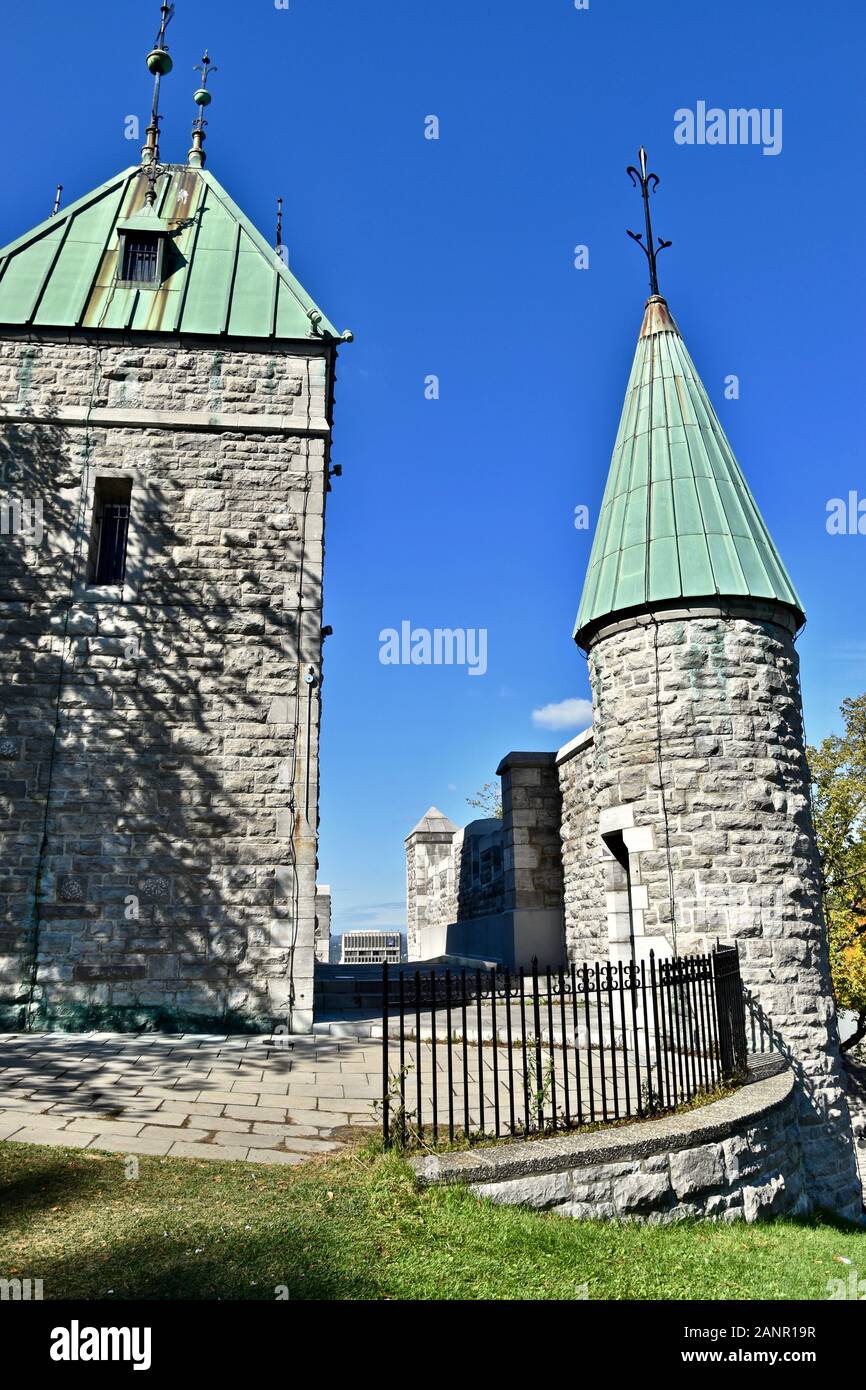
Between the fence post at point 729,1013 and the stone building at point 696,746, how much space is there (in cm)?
115

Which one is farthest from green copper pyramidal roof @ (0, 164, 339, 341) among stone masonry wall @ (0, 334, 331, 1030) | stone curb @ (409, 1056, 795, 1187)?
stone curb @ (409, 1056, 795, 1187)

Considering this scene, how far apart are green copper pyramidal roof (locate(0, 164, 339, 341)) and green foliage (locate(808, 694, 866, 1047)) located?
1654 centimetres

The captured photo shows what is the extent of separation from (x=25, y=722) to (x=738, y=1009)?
8199 mm

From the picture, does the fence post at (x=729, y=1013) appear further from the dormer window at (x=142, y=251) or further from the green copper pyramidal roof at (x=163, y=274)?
the dormer window at (x=142, y=251)

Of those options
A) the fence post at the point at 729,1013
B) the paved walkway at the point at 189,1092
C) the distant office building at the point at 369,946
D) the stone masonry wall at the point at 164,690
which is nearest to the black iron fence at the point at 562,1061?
the fence post at the point at 729,1013

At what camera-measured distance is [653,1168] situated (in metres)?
5.05

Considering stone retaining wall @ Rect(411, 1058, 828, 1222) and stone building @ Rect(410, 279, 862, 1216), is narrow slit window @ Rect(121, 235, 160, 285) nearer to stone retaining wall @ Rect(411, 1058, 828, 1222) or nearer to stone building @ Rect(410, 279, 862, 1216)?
stone building @ Rect(410, 279, 862, 1216)

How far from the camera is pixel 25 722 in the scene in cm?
942

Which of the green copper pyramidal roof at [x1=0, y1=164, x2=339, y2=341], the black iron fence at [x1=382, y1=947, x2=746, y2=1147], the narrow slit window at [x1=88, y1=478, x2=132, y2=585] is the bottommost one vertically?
the black iron fence at [x1=382, y1=947, x2=746, y2=1147]

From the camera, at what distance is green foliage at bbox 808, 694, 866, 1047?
20.4 meters

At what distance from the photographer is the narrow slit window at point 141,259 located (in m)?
11.2

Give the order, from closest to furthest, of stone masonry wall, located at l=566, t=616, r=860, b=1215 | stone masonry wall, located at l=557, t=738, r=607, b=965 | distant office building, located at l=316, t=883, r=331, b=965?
stone masonry wall, located at l=566, t=616, r=860, b=1215 → stone masonry wall, located at l=557, t=738, r=607, b=965 → distant office building, located at l=316, t=883, r=331, b=965

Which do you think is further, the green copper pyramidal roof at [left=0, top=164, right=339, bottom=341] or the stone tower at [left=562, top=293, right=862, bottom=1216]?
the green copper pyramidal roof at [left=0, top=164, right=339, bottom=341]

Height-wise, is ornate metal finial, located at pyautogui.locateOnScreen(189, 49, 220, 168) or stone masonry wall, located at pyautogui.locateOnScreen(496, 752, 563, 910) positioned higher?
ornate metal finial, located at pyautogui.locateOnScreen(189, 49, 220, 168)
